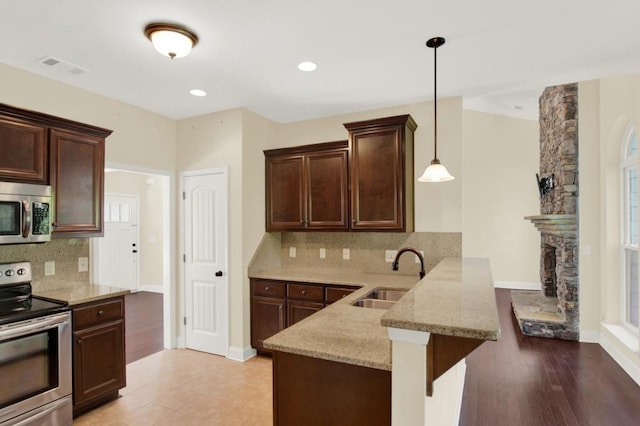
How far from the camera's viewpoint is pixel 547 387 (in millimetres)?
3145

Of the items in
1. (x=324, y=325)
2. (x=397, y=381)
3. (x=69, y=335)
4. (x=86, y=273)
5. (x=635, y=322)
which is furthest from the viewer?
(x=635, y=322)

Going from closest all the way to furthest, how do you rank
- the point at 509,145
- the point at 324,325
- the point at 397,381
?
1. the point at 397,381
2. the point at 324,325
3. the point at 509,145

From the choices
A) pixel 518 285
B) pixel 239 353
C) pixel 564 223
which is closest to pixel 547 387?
pixel 564 223

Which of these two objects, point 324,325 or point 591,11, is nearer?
point 324,325

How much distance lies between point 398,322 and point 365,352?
0.28m

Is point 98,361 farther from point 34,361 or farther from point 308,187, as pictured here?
point 308,187

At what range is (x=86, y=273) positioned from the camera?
327 centimetres

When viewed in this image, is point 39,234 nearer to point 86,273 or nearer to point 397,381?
point 86,273

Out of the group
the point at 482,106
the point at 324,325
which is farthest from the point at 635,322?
the point at 482,106

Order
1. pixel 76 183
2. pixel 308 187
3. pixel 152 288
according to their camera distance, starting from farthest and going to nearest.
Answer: pixel 152 288 → pixel 308 187 → pixel 76 183

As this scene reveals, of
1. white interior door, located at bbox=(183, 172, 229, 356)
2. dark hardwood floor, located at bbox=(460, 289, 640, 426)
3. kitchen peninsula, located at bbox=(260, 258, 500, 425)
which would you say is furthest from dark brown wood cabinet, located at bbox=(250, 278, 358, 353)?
kitchen peninsula, located at bbox=(260, 258, 500, 425)

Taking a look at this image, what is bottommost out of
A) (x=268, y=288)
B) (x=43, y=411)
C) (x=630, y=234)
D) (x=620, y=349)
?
(x=620, y=349)

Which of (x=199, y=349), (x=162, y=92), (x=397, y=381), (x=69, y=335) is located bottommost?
(x=199, y=349)

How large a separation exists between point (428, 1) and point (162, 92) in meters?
2.61
